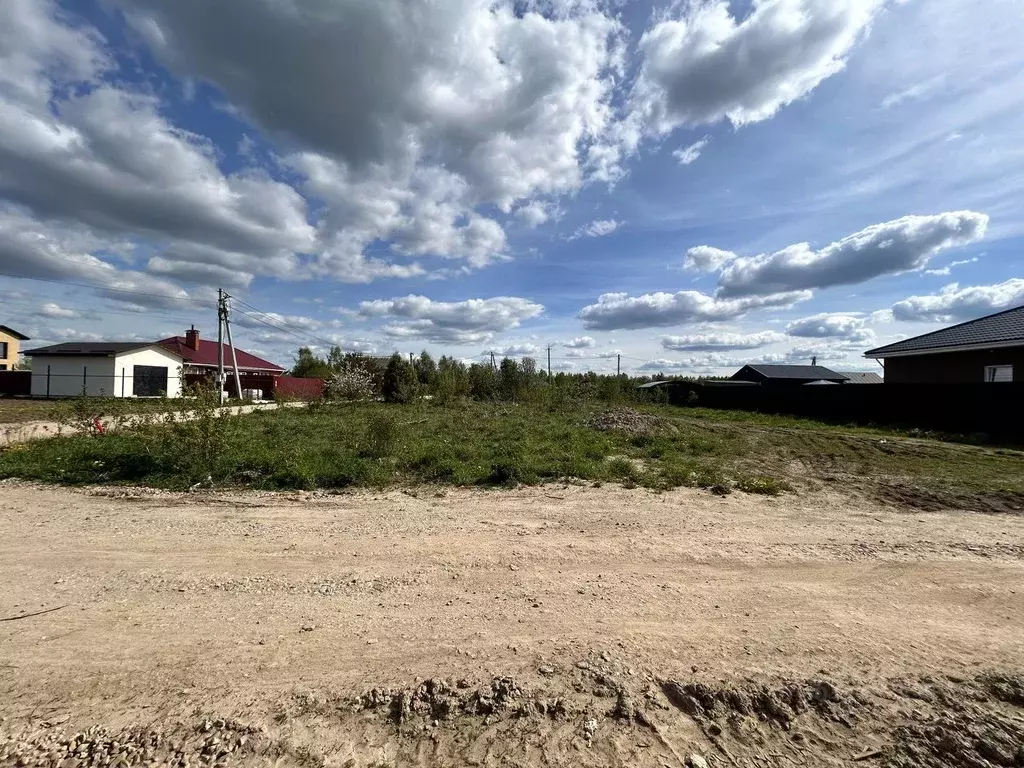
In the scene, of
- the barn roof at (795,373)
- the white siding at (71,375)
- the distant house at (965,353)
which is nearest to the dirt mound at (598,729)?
the distant house at (965,353)

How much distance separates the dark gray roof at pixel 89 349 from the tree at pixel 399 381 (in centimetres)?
1433

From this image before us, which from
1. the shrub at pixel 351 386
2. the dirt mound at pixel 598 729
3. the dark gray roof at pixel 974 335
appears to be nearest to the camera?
the dirt mound at pixel 598 729

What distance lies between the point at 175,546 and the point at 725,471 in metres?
7.49

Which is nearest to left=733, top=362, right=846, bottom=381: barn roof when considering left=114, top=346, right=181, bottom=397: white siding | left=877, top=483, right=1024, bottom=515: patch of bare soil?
left=877, top=483, right=1024, bottom=515: patch of bare soil

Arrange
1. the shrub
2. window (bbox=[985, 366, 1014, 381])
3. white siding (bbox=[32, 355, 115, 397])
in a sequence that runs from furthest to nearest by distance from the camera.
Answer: the shrub → white siding (bbox=[32, 355, 115, 397]) → window (bbox=[985, 366, 1014, 381])

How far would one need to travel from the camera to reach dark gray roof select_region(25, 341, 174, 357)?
27641 mm

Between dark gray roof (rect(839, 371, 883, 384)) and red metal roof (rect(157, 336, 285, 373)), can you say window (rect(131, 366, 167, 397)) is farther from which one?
dark gray roof (rect(839, 371, 883, 384))

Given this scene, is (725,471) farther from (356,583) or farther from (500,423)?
(500,423)

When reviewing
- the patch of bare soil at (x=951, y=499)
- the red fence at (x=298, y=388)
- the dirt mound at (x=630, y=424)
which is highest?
the red fence at (x=298, y=388)

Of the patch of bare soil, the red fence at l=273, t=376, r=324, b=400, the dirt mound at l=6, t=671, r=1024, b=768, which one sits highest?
the red fence at l=273, t=376, r=324, b=400

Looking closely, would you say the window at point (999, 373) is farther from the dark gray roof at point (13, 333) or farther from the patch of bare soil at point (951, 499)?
the dark gray roof at point (13, 333)

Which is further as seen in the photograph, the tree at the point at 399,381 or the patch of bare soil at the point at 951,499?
the tree at the point at 399,381

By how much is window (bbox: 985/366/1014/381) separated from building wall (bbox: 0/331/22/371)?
5712cm

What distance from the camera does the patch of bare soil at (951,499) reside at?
6199mm
